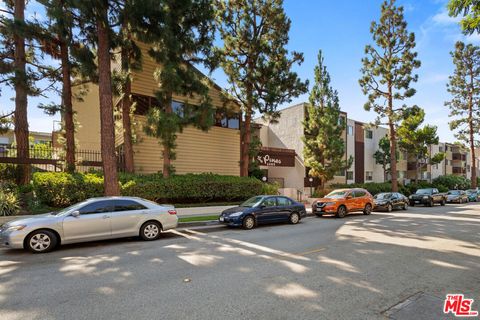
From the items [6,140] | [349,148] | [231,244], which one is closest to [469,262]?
[231,244]

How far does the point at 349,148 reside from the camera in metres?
32.5

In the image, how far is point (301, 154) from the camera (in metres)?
27.8

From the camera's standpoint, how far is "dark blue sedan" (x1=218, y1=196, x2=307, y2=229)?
431 inches

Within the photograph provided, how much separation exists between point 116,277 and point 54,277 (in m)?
1.23

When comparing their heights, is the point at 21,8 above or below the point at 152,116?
above

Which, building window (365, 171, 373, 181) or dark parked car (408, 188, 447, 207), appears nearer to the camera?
dark parked car (408, 188, 447, 207)

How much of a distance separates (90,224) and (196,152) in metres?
11.4

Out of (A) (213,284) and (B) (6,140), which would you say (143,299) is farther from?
(B) (6,140)

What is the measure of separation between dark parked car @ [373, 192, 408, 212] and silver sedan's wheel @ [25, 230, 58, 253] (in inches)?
739

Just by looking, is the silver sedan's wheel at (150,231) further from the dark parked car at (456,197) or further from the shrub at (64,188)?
the dark parked car at (456,197)

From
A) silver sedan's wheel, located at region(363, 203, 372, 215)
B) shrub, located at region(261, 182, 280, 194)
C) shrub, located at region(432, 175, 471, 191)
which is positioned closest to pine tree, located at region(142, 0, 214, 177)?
shrub, located at region(261, 182, 280, 194)

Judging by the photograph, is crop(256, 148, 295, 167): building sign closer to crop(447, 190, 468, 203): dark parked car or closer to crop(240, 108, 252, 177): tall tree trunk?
crop(240, 108, 252, 177): tall tree trunk

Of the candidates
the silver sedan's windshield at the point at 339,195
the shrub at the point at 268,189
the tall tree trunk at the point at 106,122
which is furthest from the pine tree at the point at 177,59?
the silver sedan's windshield at the point at 339,195

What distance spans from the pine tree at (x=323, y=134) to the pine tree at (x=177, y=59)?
12.6 meters
